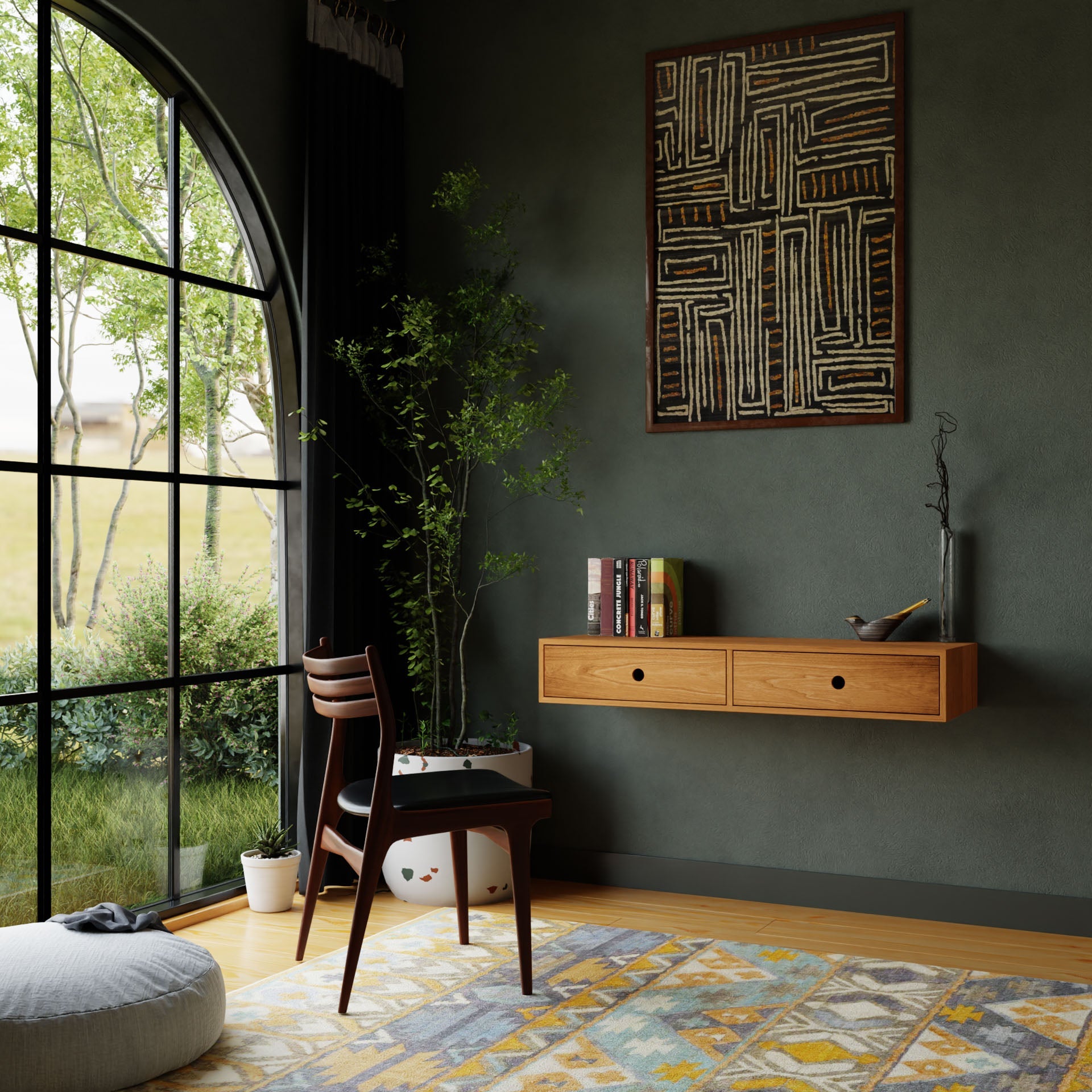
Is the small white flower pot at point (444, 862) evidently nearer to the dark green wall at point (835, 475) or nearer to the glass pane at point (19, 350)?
the dark green wall at point (835, 475)

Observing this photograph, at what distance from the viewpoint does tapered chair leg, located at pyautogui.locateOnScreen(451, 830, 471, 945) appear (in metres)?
3.21

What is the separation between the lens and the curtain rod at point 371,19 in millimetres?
3881

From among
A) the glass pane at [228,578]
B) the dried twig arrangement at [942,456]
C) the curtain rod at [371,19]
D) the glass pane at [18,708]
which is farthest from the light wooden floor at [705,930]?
the curtain rod at [371,19]

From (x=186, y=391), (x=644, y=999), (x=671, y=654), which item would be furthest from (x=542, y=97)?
(x=644, y=999)

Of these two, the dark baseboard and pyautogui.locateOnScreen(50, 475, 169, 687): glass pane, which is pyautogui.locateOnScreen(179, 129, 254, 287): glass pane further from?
the dark baseboard

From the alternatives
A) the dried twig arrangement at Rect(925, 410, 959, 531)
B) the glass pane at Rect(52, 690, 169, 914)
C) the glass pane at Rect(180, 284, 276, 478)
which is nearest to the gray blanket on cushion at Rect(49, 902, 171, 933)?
the glass pane at Rect(52, 690, 169, 914)

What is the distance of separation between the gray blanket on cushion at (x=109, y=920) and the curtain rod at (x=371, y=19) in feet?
9.23

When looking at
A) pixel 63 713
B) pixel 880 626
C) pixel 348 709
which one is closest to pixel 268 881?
pixel 63 713

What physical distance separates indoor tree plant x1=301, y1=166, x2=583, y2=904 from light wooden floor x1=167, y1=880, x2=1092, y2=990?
26cm

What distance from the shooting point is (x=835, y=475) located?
12.0ft

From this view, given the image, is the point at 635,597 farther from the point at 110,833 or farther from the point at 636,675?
the point at 110,833

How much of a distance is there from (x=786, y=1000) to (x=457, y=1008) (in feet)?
2.49

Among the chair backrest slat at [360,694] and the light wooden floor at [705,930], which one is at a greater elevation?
the chair backrest slat at [360,694]

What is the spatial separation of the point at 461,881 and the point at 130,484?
1432 mm
